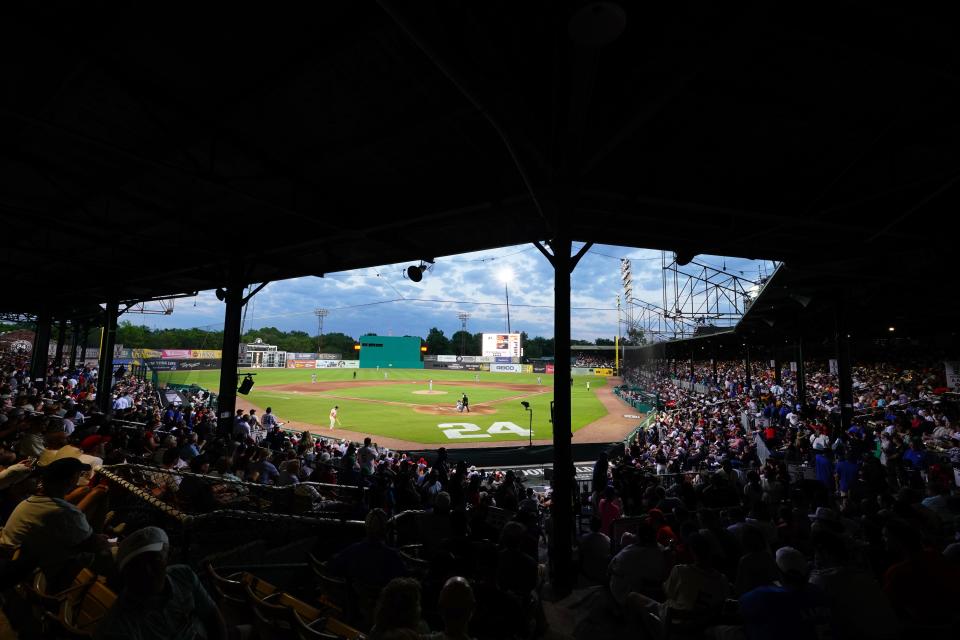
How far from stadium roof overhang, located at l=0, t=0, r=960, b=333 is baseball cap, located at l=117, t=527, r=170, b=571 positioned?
12.3 ft

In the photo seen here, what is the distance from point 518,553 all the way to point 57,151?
1042 cm

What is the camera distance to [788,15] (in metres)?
4.22

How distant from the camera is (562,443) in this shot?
7145mm

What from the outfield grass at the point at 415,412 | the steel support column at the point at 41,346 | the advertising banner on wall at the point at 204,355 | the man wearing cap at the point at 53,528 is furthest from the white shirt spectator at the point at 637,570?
the advertising banner on wall at the point at 204,355

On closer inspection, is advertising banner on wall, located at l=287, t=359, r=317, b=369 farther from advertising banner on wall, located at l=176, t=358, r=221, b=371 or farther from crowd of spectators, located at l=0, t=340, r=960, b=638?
crowd of spectators, located at l=0, t=340, r=960, b=638

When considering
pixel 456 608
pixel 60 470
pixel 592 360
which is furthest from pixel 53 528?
pixel 592 360

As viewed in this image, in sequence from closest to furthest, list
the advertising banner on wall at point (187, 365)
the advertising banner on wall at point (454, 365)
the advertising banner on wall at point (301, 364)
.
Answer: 1. the advertising banner on wall at point (187, 365)
2. the advertising banner on wall at point (301, 364)
3. the advertising banner on wall at point (454, 365)

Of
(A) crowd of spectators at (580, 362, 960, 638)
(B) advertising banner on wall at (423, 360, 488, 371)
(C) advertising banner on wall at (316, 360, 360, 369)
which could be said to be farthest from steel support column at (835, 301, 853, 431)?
(C) advertising banner on wall at (316, 360, 360, 369)

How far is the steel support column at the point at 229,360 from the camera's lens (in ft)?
42.4

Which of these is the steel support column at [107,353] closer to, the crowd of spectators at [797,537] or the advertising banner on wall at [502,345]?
the crowd of spectators at [797,537]

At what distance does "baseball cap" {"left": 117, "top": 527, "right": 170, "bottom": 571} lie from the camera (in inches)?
92.0

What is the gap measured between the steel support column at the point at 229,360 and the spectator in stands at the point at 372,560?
10774mm

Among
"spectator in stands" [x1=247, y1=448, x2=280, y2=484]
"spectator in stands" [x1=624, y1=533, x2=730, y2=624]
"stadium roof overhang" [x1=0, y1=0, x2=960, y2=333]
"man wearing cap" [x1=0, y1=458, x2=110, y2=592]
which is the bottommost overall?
"spectator in stands" [x1=247, y1=448, x2=280, y2=484]

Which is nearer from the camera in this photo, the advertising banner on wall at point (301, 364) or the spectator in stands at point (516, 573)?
the spectator in stands at point (516, 573)
